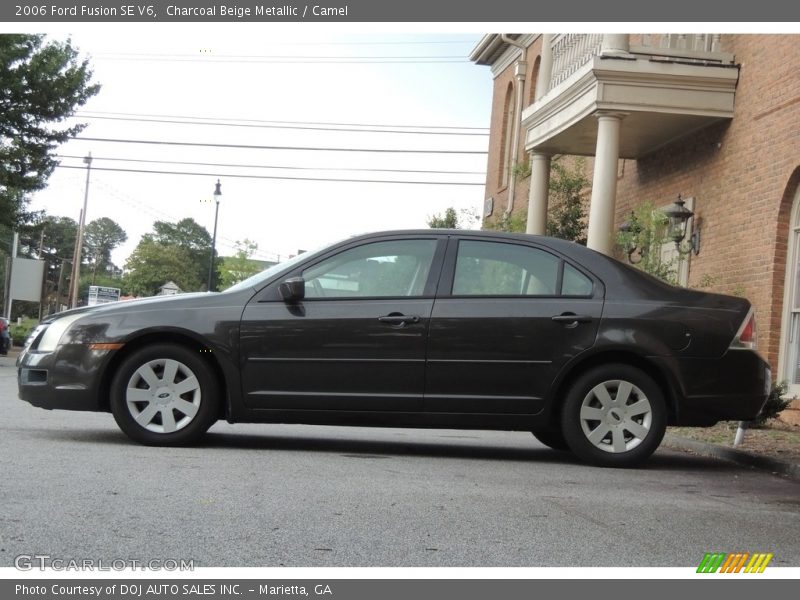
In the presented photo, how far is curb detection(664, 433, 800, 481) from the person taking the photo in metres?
8.21

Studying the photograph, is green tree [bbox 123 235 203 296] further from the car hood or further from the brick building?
the car hood

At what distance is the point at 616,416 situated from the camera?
786cm

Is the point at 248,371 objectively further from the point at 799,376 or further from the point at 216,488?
the point at 799,376

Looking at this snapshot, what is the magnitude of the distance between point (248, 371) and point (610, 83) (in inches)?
341

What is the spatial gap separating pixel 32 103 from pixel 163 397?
19332 mm

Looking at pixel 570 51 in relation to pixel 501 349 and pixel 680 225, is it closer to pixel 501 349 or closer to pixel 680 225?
pixel 680 225

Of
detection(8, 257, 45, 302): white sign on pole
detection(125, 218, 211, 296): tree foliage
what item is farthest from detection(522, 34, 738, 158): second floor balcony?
detection(125, 218, 211, 296): tree foliage

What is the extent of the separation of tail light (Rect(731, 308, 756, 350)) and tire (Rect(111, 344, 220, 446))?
3.80 meters

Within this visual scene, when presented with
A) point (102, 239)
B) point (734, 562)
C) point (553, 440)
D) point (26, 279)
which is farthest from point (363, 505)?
point (102, 239)

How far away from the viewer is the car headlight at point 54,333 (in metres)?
7.81

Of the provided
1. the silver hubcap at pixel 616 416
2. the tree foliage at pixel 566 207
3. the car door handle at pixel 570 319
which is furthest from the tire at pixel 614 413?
the tree foliage at pixel 566 207

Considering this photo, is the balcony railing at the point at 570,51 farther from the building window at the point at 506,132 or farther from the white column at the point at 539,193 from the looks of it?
the building window at the point at 506,132
